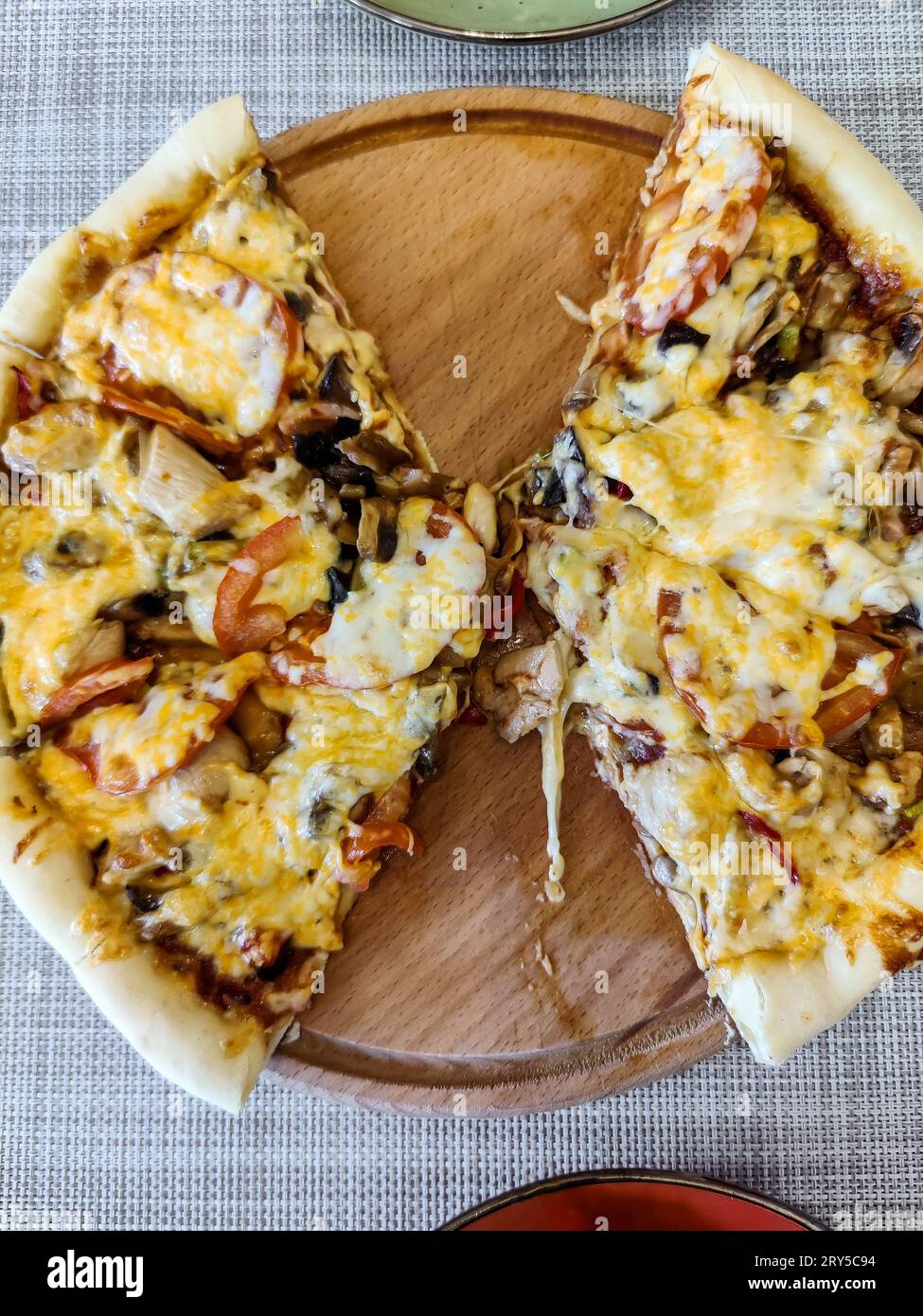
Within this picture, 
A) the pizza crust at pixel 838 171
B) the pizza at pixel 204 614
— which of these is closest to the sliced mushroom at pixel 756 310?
the pizza crust at pixel 838 171

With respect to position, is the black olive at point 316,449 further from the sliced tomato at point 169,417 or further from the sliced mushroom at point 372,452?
the sliced tomato at point 169,417

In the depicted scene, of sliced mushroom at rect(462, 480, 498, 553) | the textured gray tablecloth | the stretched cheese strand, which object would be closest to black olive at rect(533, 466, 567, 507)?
sliced mushroom at rect(462, 480, 498, 553)

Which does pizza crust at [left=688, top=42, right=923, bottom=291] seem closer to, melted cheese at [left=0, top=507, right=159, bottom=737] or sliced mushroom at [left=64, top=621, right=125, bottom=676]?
melted cheese at [left=0, top=507, right=159, bottom=737]

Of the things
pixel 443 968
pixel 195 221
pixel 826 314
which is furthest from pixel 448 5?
pixel 443 968

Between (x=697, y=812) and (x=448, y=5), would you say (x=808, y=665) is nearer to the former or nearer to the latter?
(x=697, y=812)

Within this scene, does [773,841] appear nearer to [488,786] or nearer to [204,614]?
[488,786]
